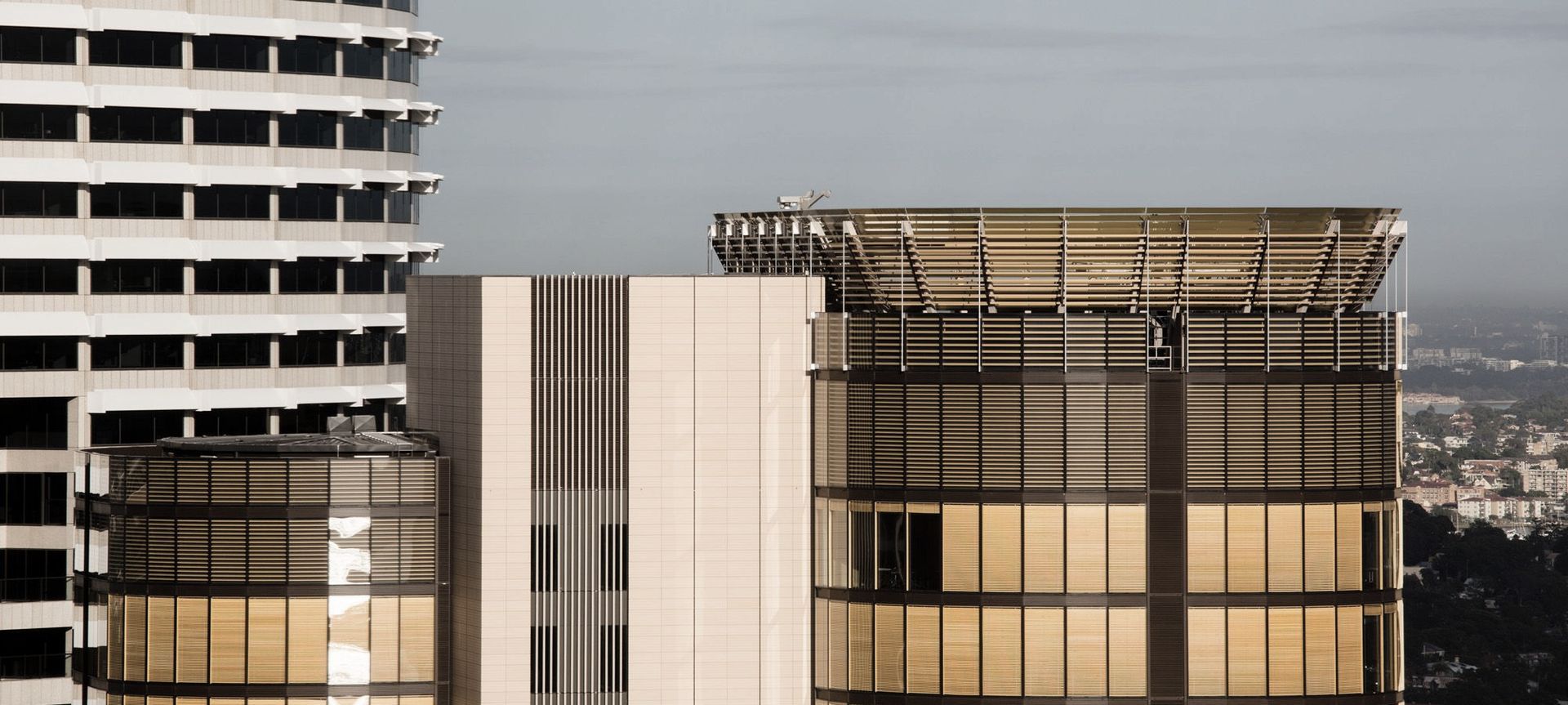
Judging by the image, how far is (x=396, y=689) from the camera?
6166 centimetres

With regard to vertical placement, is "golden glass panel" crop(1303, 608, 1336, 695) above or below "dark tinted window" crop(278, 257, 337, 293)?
below

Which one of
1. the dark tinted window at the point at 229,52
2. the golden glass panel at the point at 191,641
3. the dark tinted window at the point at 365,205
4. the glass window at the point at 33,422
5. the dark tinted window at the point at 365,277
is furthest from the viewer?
Result: the dark tinted window at the point at 365,277

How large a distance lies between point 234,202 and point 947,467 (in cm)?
5770

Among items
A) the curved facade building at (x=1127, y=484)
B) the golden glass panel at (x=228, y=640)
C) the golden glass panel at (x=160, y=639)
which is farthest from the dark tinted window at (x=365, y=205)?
the curved facade building at (x=1127, y=484)

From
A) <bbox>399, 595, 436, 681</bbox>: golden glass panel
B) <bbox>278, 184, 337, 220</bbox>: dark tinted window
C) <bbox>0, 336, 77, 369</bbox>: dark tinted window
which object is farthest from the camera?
<bbox>278, 184, 337, 220</bbox>: dark tinted window

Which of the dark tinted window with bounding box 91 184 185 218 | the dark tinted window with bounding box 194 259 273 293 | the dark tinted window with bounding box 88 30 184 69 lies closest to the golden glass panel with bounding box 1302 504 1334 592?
the dark tinted window with bounding box 194 259 273 293

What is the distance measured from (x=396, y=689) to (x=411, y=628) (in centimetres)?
194

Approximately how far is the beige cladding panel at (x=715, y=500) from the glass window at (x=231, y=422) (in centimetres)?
4861

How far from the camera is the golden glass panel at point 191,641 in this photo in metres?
61.4

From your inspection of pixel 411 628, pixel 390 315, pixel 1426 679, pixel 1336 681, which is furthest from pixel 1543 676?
pixel 411 628

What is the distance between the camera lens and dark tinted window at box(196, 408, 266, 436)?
104062mm

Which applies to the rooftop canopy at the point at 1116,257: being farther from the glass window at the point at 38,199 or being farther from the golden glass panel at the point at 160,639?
the glass window at the point at 38,199

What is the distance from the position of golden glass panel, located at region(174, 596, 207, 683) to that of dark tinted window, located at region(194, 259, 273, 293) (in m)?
45.4

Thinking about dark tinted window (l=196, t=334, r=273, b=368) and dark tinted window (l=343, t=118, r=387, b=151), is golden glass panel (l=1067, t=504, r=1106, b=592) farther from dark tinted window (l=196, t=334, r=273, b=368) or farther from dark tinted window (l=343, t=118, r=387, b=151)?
dark tinted window (l=343, t=118, r=387, b=151)
